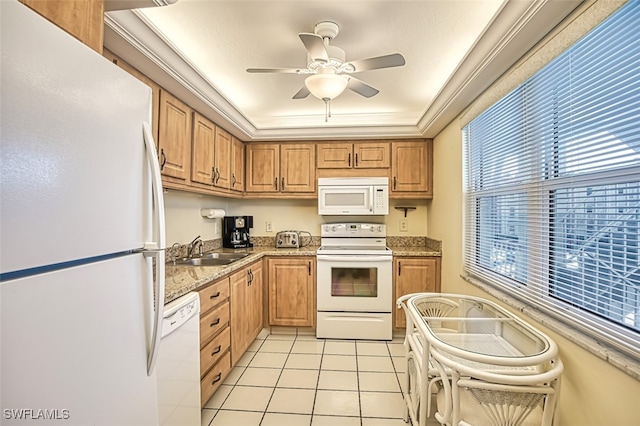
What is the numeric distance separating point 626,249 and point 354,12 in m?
1.63

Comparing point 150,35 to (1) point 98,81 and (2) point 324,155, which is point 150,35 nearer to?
(1) point 98,81

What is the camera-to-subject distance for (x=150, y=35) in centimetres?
151

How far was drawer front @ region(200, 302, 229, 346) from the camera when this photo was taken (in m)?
1.80

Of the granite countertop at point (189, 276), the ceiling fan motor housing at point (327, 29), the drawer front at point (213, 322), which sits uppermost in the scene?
the ceiling fan motor housing at point (327, 29)

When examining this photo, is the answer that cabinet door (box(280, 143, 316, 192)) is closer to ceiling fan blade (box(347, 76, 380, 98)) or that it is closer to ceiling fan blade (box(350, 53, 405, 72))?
ceiling fan blade (box(347, 76, 380, 98))

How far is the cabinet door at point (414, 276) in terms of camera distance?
3.03 m

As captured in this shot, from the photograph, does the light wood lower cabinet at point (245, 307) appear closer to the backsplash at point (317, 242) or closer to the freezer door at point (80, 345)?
the backsplash at point (317, 242)

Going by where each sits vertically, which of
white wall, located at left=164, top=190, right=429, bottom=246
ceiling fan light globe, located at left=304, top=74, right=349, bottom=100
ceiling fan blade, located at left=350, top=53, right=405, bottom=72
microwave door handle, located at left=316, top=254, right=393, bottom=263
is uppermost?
ceiling fan blade, located at left=350, top=53, right=405, bottom=72

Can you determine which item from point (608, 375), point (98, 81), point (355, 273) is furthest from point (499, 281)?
point (98, 81)

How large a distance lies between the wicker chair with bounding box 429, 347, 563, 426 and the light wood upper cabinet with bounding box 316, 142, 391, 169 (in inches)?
94.9

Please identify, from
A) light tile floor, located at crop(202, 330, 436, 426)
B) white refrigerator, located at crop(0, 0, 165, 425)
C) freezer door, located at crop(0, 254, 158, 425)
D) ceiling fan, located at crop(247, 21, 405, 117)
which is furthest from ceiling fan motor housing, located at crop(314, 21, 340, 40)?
light tile floor, located at crop(202, 330, 436, 426)

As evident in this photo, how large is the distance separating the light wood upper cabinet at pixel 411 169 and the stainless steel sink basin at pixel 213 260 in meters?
1.85

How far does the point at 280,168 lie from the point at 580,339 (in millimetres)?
2921

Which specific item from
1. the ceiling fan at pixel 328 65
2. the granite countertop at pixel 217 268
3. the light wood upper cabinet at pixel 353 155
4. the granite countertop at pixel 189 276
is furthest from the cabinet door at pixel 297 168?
the ceiling fan at pixel 328 65
